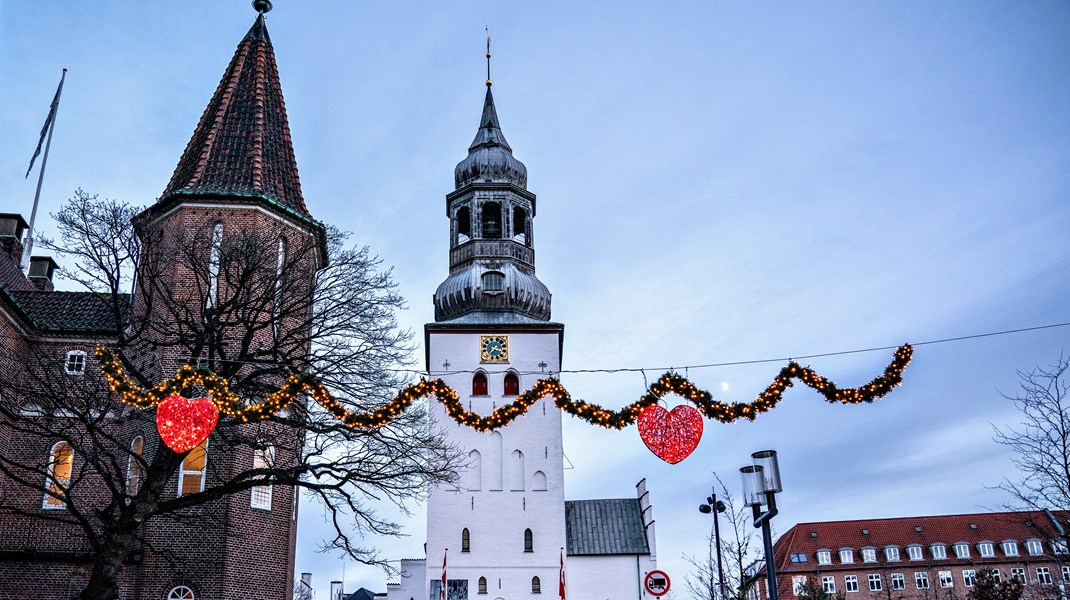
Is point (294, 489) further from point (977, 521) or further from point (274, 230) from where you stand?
point (977, 521)

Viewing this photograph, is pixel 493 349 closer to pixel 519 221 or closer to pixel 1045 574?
pixel 519 221

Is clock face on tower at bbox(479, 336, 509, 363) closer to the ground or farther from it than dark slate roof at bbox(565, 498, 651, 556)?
farther from it

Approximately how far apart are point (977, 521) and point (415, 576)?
5109 centimetres

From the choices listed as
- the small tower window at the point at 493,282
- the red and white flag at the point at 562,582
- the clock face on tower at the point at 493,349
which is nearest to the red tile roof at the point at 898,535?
the red and white flag at the point at 562,582

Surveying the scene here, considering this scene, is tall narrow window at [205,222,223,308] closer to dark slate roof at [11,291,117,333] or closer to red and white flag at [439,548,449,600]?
dark slate roof at [11,291,117,333]

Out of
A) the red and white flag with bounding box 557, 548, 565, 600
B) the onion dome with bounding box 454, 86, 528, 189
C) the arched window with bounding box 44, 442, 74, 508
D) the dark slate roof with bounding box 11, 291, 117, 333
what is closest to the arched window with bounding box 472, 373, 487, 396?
the red and white flag with bounding box 557, 548, 565, 600

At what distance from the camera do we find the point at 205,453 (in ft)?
84.4

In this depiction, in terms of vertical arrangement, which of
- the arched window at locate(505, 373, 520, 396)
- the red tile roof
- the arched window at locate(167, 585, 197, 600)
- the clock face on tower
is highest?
the clock face on tower

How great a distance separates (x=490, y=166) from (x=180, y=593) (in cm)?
2908

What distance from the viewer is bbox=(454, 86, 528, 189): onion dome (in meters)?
48.7

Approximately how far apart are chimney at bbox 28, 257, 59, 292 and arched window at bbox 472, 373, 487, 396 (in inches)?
691

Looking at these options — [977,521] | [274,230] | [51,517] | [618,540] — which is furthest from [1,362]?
[977,521]

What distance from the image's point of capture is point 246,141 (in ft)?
98.7

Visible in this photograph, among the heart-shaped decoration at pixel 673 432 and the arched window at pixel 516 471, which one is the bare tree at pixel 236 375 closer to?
the heart-shaped decoration at pixel 673 432
